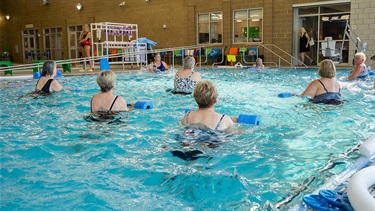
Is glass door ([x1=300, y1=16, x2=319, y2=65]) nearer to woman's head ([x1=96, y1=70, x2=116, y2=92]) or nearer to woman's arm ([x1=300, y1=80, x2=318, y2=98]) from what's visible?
woman's arm ([x1=300, y1=80, x2=318, y2=98])

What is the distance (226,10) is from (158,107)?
→ 48.1 feet

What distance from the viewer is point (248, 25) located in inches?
787

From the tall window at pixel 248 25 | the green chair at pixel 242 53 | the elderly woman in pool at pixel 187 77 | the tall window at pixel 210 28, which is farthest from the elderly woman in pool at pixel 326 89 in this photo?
the tall window at pixel 210 28

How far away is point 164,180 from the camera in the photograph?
3338 mm

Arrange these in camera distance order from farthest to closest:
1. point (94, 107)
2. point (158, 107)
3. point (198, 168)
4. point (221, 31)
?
point (221, 31) → point (158, 107) → point (94, 107) → point (198, 168)

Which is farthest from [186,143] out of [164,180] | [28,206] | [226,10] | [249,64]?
[226,10]

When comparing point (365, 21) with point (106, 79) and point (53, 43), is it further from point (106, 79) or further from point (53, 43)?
point (53, 43)

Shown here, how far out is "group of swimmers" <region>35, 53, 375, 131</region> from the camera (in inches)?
163

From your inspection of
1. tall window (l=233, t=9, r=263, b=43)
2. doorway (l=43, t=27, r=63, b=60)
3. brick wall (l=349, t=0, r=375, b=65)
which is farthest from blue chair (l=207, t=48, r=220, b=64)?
doorway (l=43, t=27, r=63, b=60)

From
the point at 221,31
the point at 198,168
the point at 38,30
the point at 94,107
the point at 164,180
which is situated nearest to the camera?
the point at 164,180

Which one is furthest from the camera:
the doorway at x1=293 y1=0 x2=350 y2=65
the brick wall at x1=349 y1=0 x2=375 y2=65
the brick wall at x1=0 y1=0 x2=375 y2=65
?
the brick wall at x1=0 y1=0 x2=375 y2=65

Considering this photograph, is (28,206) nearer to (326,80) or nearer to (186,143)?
(186,143)

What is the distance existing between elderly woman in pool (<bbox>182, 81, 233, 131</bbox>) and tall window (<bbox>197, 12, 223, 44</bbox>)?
57.0ft

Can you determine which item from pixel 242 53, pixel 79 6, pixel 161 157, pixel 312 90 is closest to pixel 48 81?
pixel 161 157
